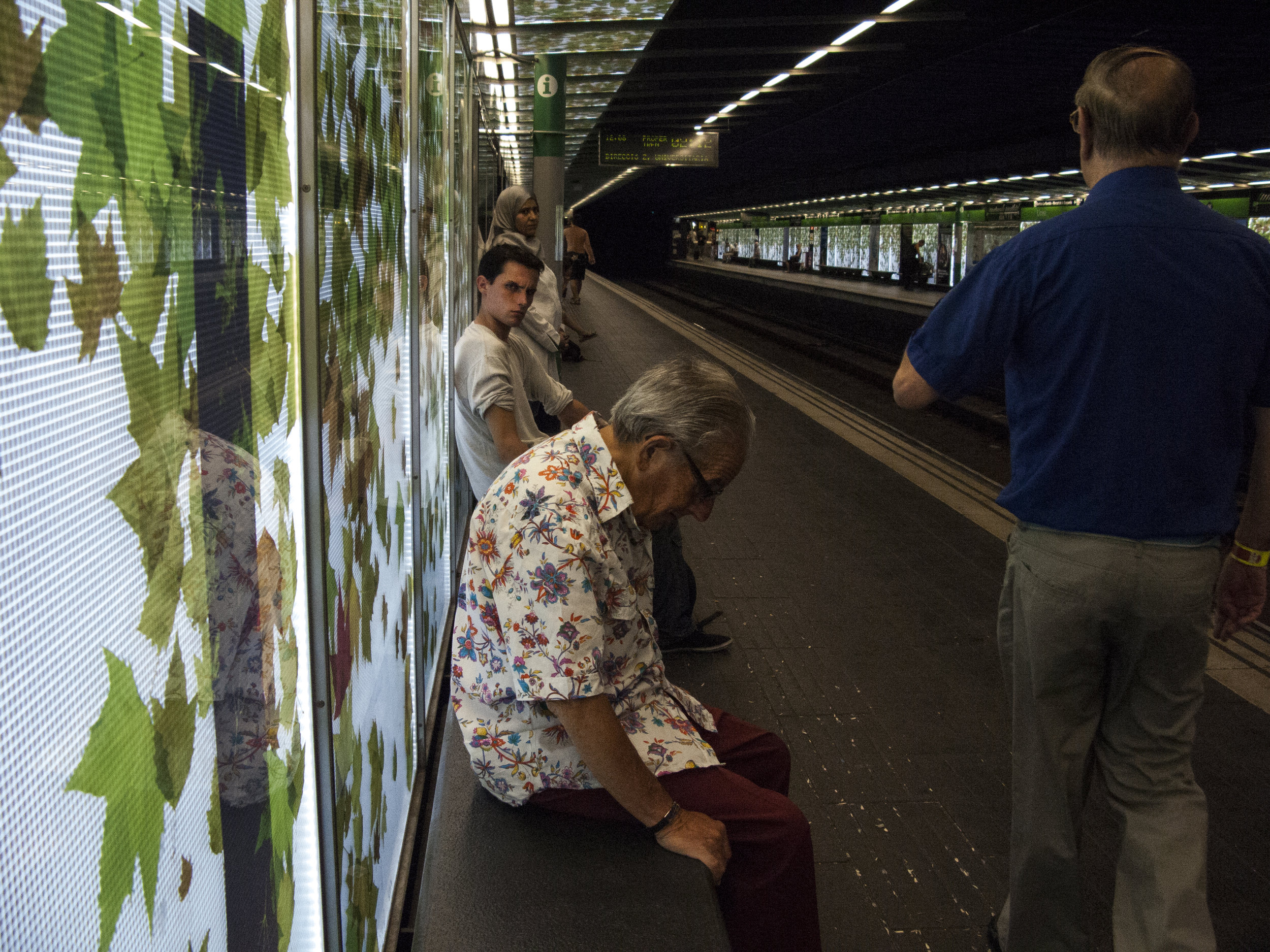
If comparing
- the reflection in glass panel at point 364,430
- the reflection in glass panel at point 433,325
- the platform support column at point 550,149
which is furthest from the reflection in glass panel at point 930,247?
the reflection in glass panel at point 364,430

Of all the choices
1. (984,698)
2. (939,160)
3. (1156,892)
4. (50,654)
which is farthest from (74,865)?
(939,160)

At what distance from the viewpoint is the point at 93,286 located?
79cm

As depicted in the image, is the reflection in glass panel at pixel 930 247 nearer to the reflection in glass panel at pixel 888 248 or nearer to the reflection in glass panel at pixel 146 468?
the reflection in glass panel at pixel 888 248

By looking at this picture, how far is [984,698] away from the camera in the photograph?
405 cm

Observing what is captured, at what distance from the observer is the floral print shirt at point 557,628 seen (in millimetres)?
1939

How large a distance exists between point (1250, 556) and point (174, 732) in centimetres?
215

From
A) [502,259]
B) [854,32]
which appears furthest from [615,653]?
[854,32]

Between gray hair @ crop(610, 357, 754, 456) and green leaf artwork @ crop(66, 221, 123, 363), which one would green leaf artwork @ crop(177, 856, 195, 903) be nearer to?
green leaf artwork @ crop(66, 221, 123, 363)

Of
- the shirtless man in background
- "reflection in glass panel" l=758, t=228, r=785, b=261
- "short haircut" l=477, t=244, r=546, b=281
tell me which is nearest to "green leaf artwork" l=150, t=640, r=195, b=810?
"short haircut" l=477, t=244, r=546, b=281

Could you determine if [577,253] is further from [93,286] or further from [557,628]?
Result: [93,286]

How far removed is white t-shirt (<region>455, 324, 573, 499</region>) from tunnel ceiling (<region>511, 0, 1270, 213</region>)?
4.71m

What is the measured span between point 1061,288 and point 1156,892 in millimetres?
A: 1189

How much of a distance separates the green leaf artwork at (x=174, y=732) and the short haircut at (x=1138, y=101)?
6.03ft

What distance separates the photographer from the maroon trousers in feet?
6.91
